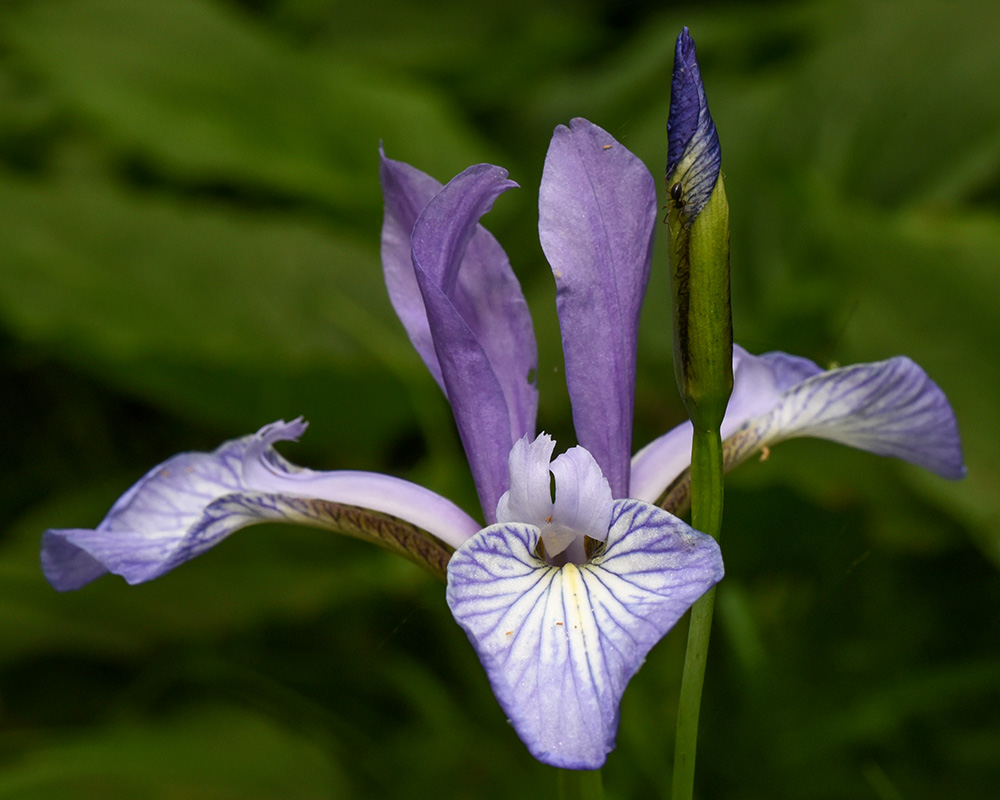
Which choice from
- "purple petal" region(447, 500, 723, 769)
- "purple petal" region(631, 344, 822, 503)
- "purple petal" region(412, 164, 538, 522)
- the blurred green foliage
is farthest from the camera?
the blurred green foliage

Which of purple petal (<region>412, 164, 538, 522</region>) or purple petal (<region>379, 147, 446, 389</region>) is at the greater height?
purple petal (<region>379, 147, 446, 389</region>)

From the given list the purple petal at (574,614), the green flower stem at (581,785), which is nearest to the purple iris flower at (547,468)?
the purple petal at (574,614)

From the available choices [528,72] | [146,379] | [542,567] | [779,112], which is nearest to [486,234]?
[542,567]

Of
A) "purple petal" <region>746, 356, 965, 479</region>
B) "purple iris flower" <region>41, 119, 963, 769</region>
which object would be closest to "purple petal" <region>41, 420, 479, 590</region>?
"purple iris flower" <region>41, 119, 963, 769</region>

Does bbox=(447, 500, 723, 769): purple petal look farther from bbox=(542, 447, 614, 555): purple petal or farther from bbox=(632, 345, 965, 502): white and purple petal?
bbox=(632, 345, 965, 502): white and purple petal

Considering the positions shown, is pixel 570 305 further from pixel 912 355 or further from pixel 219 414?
pixel 219 414

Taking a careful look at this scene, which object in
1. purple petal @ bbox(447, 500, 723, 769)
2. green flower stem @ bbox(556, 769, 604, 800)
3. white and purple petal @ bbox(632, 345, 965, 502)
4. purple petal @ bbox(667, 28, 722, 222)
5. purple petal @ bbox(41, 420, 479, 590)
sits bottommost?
green flower stem @ bbox(556, 769, 604, 800)

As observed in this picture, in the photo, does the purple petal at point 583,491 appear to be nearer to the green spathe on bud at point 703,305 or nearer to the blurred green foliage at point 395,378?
the green spathe on bud at point 703,305
